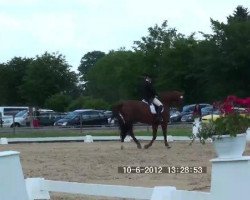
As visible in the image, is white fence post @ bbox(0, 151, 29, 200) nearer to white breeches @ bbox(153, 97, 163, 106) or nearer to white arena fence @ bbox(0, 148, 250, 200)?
white arena fence @ bbox(0, 148, 250, 200)

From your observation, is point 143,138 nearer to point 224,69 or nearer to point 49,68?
point 224,69

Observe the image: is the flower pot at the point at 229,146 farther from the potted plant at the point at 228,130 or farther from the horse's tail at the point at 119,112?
the horse's tail at the point at 119,112

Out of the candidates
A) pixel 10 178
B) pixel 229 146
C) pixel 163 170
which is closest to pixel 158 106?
pixel 163 170

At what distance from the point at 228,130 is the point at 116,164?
9.62 metres

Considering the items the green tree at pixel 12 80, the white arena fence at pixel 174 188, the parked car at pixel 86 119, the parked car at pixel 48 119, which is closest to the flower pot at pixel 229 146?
the white arena fence at pixel 174 188

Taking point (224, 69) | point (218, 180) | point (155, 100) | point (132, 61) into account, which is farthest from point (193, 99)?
point (218, 180)

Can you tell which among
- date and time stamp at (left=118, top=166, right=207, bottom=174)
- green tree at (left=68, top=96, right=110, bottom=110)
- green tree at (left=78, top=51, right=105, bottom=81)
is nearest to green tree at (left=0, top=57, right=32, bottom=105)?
green tree at (left=68, top=96, right=110, bottom=110)

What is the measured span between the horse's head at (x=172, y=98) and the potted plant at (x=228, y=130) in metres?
13.9

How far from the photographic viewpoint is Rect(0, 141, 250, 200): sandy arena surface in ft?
44.2

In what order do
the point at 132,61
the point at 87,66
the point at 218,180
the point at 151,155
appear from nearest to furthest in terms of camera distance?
the point at 218,180
the point at 151,155
the point at 132,61
the point at 87,66

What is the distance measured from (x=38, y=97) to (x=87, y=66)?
6950 centimetres

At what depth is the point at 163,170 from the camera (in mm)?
15297

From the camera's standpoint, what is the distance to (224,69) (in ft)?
208

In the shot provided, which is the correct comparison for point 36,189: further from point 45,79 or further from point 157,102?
point 45,79
